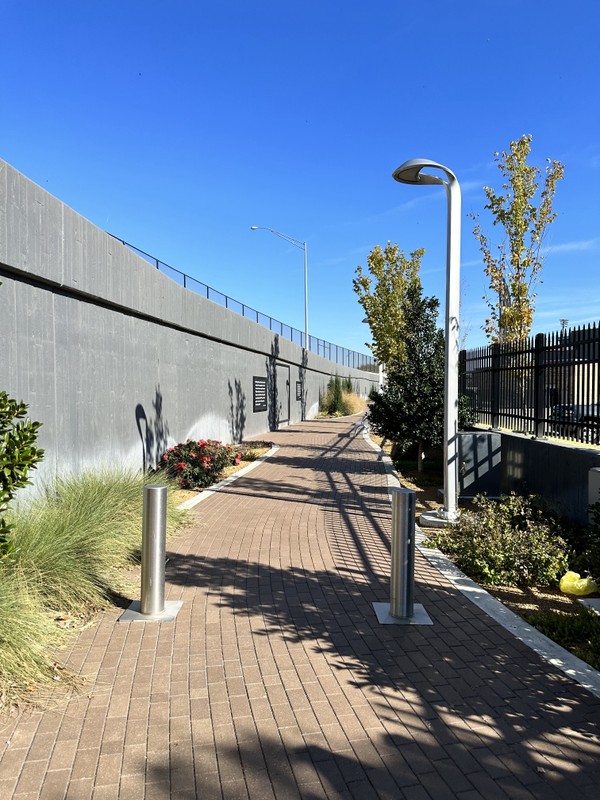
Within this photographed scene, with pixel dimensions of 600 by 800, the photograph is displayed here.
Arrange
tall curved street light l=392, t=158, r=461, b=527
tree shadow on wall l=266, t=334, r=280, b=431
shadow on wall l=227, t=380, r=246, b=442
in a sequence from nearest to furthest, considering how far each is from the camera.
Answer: tall curved street light l=392, t=158, r=461, b=527
shadow on wall l=227, t=380, r=246, b=442
tree shadow on wall l=266, t=334, r=280, b=431

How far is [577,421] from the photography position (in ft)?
24.6

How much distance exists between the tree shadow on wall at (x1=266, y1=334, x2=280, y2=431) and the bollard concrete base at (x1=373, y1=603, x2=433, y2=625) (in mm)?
18375

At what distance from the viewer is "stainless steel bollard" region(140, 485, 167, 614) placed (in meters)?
4.45

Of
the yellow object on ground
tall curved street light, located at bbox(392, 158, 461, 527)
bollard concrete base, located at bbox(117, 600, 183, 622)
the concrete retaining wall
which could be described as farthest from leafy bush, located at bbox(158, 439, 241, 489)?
the yellow object on ground

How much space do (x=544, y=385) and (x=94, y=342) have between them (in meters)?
6.89

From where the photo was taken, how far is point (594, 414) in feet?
23.4

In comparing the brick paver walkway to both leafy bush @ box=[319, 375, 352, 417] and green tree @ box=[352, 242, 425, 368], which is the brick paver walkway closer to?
green tree @ box=[352, 242, 425, 368]

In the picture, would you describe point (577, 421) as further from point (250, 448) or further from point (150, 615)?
point (250, 448)

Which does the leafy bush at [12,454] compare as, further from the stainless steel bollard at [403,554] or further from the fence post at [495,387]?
the fence post at [495,387]

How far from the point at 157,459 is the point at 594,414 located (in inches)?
314

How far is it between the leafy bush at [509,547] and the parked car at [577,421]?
4.03ft

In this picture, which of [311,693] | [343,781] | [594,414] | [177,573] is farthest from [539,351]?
[343,781]

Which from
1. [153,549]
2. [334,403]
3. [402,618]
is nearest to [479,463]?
[402,618]

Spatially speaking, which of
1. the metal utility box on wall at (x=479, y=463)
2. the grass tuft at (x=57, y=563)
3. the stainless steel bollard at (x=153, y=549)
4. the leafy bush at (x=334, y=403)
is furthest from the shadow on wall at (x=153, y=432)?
the leafy bush at (x=334, y=403)
